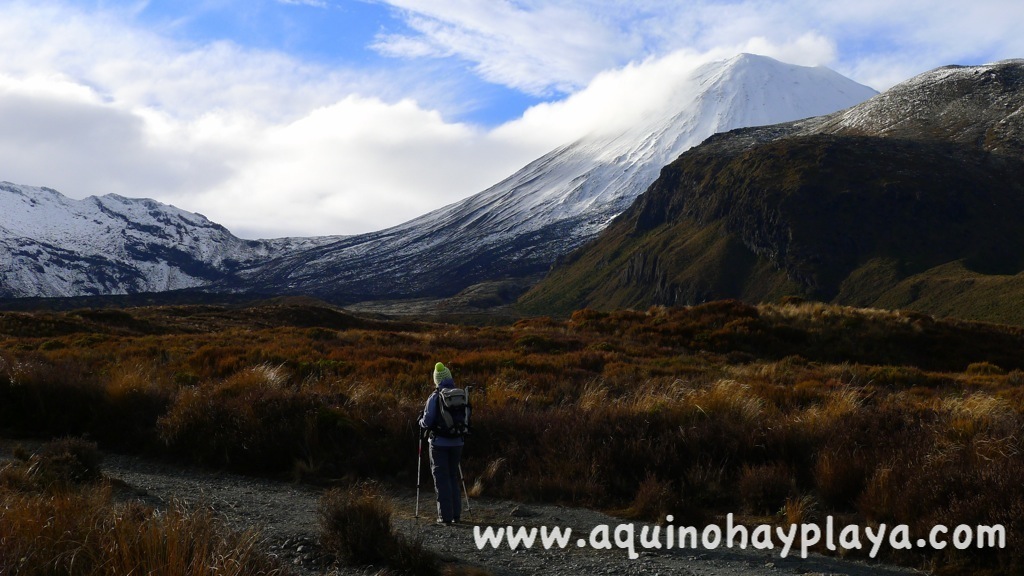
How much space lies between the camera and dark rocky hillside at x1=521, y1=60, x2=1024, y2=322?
383ft

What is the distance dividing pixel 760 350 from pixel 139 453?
61.9ft

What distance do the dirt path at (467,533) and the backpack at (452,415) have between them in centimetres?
90

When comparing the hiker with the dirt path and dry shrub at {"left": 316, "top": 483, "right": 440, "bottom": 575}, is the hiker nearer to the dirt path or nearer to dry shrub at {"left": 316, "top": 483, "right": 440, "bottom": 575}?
the dirt path

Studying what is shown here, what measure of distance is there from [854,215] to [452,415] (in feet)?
460

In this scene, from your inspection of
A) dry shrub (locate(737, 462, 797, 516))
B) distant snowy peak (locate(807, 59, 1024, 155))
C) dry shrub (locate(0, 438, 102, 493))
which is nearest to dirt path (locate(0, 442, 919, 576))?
→ dry shrub (locate(0, 438, 102, 493))

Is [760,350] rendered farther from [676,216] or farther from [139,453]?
[676,216]

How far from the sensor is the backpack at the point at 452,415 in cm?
763

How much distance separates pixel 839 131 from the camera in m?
174

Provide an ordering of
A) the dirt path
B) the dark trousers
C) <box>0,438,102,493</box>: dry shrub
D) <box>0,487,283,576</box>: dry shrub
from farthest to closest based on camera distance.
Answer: the dark trousers < <box>0,438,102,493</box>: dry shrub < the dirt path < <box>0,487,283,576</box>: dry shrub

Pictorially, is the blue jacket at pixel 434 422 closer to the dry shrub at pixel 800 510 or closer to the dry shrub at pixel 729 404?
the dry shrub at pixel 800 510

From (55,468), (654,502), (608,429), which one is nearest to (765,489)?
(654,502)

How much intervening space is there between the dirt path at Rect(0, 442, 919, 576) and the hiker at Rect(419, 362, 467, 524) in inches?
8.5

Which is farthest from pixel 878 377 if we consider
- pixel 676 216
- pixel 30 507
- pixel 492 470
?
pixel 676 216

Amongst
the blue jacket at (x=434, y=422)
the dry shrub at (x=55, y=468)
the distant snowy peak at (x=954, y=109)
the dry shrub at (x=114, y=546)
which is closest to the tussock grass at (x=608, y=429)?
the dry shrub at (x=55, y=468)
